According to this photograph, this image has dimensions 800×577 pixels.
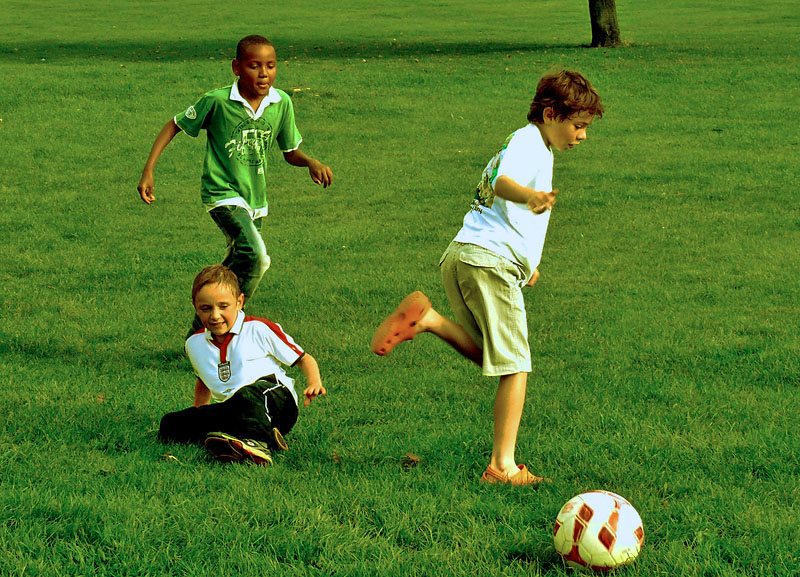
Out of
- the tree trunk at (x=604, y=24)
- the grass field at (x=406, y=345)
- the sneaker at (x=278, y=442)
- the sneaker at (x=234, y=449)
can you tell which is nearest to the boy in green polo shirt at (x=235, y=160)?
the grass field at (x=406, y=345)

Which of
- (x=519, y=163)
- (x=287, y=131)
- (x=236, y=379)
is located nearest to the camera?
(x=519, y=163)

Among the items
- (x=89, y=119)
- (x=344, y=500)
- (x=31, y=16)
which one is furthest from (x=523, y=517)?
(x=31, y=16)

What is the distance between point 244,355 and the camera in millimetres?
4848

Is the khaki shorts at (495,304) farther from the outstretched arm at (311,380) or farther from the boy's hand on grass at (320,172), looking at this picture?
the boy's hand on grass at (320,172)

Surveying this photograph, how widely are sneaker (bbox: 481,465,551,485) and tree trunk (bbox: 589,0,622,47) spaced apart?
2028cm

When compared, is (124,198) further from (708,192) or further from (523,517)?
(523,517)

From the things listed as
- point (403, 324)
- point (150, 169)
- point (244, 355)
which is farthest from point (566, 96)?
point (150, 169)

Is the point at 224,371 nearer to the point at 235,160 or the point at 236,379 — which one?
the point at 236,379

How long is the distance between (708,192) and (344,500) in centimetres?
814

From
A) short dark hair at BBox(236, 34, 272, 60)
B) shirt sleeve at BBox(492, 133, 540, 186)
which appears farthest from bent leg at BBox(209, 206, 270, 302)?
shirt sleeve at BBox(492, 133, 540, 186)

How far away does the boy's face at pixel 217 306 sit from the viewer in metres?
4.69

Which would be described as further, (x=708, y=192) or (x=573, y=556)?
(x=708, y=192)

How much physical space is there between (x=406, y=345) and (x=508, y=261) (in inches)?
93.9

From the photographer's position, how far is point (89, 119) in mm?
15992
